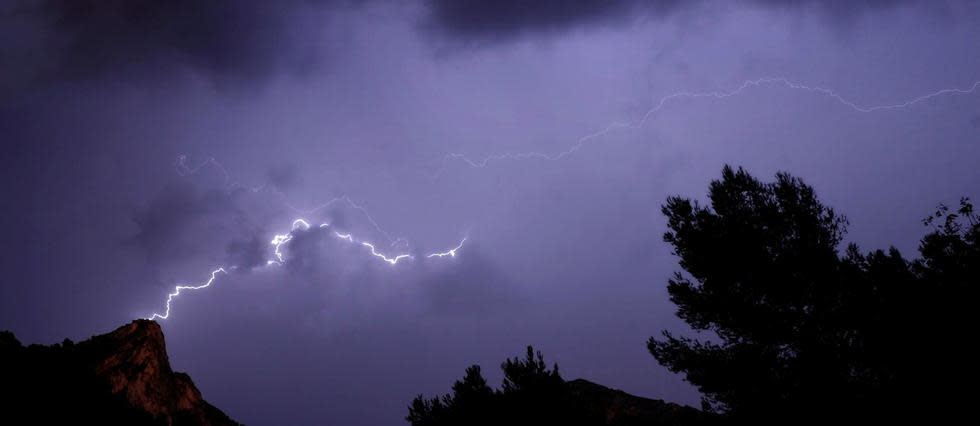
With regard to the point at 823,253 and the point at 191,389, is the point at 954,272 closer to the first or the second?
the point at 823,253

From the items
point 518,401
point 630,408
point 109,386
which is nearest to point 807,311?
point 518,401

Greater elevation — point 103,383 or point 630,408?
point 630,408

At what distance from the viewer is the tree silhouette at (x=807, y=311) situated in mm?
8711

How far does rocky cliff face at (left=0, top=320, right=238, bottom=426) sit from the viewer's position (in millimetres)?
9062

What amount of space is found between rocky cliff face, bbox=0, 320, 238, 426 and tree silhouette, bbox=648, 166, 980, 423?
14804 millimetres

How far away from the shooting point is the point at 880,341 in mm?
9359

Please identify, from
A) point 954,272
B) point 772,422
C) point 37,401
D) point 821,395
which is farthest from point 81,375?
point 954,272

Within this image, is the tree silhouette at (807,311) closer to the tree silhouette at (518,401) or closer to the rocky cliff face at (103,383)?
the tree silhouette at (518,401)

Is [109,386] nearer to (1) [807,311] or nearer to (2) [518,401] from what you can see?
(2) [518,401]

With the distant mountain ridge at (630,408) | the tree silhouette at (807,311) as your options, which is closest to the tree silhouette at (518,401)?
the tree silhouette at (807,311)

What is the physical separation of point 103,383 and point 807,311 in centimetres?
1897

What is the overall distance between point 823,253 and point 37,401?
18987 mm

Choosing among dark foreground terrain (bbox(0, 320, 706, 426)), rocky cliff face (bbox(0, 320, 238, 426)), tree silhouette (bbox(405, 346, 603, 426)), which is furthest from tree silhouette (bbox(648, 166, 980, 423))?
rocky cliff face (bbox(0, 320, 238, 426))

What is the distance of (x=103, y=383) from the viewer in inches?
454
